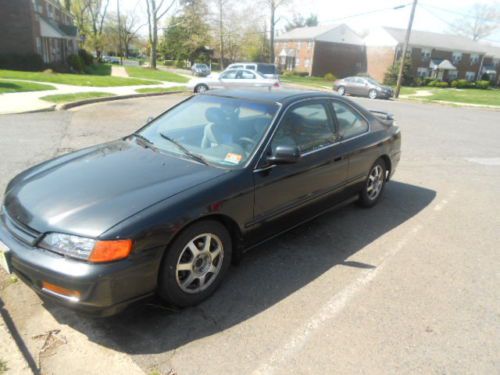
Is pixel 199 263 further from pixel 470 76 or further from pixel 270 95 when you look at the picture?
pixel 470 76

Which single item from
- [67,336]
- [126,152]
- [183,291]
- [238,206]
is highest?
[126,152]

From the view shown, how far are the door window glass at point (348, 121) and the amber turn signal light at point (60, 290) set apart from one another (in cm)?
313

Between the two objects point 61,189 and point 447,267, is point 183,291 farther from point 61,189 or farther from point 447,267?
point 447,267

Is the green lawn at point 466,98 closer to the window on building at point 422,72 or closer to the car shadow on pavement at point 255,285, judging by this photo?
the window on building at point 422,72

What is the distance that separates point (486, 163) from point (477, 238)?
4.60 metres

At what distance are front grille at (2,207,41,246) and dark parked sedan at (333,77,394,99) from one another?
26.8 m

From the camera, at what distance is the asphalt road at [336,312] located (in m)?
2.50

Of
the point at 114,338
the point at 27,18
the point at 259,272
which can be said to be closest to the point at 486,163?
the point at 259,272

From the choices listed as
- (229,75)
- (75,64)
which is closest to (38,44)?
(75,64)

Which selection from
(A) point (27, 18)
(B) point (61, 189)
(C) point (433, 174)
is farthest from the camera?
(A) point (27, 18)

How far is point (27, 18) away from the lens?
87.6ft

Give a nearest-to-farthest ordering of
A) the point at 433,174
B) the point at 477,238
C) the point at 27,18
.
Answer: the point at 477,238, the point at 433,174, the point at 27,18

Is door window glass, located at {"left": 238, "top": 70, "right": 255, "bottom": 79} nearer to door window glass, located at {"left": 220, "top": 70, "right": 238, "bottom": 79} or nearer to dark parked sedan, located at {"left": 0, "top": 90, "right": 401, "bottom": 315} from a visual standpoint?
door window glass, located at {"left": 220, "top": 70, "right": 238, "bottom": 79}

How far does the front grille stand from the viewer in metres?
2.51
